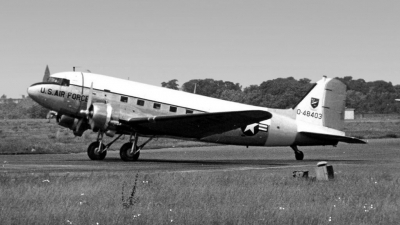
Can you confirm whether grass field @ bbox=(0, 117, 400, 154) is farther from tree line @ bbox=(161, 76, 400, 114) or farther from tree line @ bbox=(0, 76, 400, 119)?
tree line @ bbox=(0, 76, 400, 119)

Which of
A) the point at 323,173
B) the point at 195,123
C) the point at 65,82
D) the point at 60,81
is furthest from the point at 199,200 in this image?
the point at 60,81

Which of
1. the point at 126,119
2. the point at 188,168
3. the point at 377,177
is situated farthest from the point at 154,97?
the point at 377,177

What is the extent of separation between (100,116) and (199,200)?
1289 centimetres

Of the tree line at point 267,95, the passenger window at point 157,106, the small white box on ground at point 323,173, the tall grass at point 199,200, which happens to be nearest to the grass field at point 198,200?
the tall grass at point 199,200

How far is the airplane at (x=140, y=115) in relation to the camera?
26.8 metres

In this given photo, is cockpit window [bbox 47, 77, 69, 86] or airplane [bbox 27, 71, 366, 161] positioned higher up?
cockpit window [bbox 47, 77, 69, 86]

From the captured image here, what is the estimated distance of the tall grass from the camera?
475 inches

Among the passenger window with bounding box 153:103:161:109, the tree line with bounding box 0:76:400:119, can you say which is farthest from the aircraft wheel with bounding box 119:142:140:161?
the tree line with bounding box 0:76:400:119

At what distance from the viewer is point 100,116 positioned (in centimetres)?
2667

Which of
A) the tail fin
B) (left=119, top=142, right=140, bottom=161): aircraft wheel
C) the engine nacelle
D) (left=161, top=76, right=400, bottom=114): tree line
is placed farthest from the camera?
(left=161, top=76, right=400, bottom=114): tree line

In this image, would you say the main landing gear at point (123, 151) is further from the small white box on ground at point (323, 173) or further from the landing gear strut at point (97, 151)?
the small white box on ground at point (323, 173)

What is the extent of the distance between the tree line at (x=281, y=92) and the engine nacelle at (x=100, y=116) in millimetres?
5617

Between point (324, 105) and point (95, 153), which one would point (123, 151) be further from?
point (324, 105)

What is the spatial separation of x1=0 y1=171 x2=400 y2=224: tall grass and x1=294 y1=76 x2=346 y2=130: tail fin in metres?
11.7
